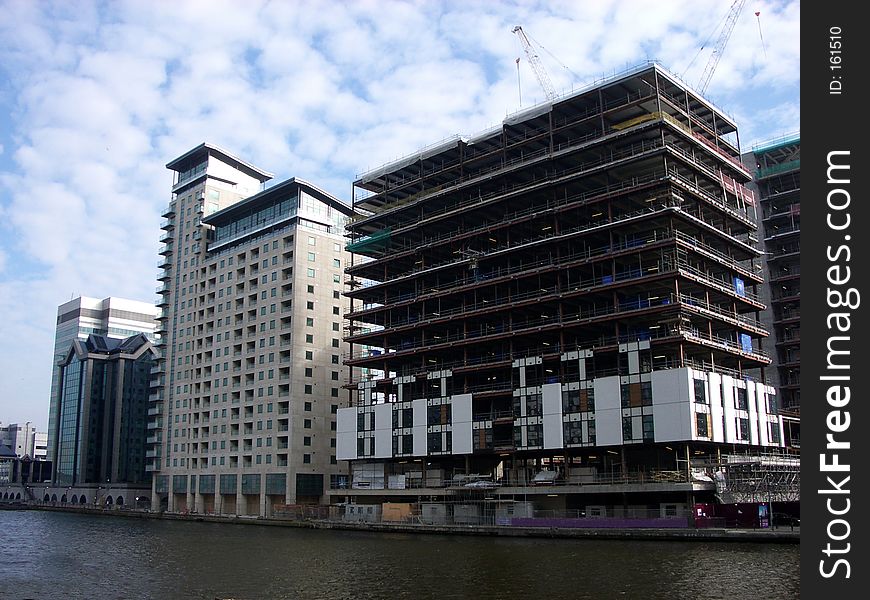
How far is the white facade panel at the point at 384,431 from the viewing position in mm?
126188

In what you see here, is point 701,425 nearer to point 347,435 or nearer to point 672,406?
point 672,406

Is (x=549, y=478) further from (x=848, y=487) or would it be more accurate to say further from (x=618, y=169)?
(x=848, y=487)

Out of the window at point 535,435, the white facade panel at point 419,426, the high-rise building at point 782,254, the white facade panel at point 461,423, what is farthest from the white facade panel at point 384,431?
the high-rise building at point 782,254

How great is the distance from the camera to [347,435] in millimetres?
132625

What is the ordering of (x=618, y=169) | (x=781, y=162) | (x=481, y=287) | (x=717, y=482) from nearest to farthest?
(x=717, y=482) < (x=618, y=169) < (x=481, y=287) < (x=781, y=162)

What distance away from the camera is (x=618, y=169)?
113 m

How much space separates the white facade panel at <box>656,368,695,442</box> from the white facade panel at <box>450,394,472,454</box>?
2836cm

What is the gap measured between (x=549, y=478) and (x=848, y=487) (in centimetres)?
9002

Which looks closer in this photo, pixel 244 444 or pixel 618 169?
pixel 618 169

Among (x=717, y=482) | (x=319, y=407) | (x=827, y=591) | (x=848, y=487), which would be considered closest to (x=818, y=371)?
(x=848, y=487)

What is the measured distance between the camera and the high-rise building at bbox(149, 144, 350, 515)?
501 ft

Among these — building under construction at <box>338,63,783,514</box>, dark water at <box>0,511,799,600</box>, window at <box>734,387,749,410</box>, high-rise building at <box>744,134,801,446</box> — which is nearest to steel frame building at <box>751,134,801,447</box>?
high-rise building at <box>744,134,801,446</box>

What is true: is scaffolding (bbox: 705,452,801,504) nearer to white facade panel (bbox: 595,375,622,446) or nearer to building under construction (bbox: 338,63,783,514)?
building under construction (bbox: 338,63,783,514)

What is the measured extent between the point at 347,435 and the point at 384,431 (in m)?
8.34
